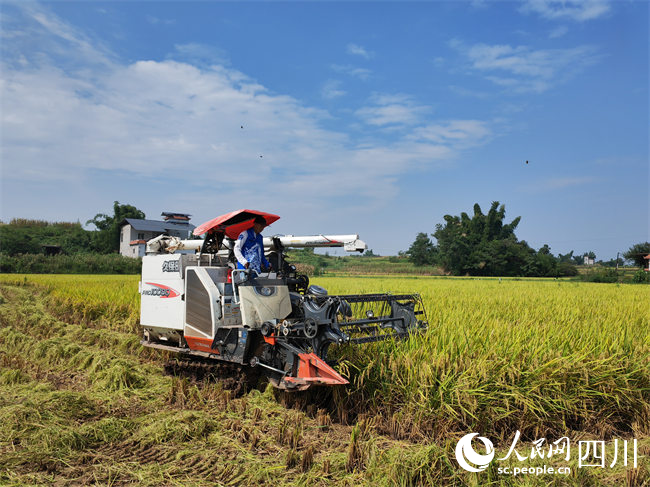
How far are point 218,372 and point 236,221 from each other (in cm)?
205

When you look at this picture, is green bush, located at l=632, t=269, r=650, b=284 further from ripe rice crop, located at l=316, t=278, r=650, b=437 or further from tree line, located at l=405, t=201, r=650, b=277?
ripe rice crop, located at l=316, t=278, r=650, b=437

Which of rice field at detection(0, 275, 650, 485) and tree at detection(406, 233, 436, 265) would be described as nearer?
rice field at detection(0, 275, 650, 485)

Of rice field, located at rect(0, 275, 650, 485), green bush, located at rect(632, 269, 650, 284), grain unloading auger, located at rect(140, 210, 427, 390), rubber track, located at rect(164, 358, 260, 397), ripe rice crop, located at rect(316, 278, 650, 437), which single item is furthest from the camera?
green bush, located at rect(632, 269, 650, 284)

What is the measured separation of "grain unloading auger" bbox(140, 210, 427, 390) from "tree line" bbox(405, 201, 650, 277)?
47073 millimetres

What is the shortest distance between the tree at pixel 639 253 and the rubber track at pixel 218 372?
5321cm

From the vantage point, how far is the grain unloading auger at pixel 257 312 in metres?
5.21

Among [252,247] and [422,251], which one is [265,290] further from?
[422,251]

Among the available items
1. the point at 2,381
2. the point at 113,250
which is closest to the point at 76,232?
the point at 113,250

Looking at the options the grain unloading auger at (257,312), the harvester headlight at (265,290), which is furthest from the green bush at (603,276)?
the harvester headlight at (265,290)

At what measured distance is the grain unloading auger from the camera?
5215mm

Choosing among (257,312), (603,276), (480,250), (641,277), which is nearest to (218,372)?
(257,312)

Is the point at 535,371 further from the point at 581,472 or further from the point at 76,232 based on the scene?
the point at 76,232

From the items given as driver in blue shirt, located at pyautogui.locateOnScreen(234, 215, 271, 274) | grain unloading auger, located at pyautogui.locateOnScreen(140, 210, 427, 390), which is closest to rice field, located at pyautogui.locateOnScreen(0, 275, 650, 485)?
grain unloading auger, located at pyautogui.locateOnScreen(140, 210, 427, 390)

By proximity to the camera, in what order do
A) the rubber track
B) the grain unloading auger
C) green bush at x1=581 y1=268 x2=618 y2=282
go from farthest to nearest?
green bush at x1=581 y1=268 x2=618 y2=282 < the rubber track < the grain unloading auger
